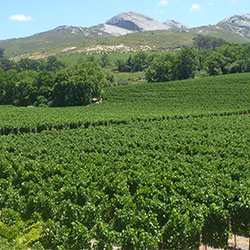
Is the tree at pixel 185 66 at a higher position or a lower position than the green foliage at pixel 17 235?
higher

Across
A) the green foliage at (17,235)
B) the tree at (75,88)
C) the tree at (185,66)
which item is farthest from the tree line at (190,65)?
the green foliage at (17,235)

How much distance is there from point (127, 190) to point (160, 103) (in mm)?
55082

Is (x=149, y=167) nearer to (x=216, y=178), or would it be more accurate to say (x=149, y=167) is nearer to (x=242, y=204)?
(x=216, y=178)

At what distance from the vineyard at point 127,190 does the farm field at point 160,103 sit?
14.6 meters

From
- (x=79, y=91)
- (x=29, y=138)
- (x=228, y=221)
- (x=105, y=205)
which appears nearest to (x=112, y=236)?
(x=105, y=205)

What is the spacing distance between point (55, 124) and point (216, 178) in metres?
31.3

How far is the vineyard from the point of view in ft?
36.0

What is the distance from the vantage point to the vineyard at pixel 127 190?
11.0m

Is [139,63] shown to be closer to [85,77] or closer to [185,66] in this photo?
[185,66]

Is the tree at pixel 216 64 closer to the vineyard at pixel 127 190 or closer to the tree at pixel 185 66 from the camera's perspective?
the tree at pixel 185 66

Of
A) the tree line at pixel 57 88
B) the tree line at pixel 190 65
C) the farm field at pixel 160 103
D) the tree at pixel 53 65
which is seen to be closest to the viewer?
the farm field at pixel 160 103

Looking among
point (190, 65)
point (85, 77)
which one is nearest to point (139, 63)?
point (190, 65)

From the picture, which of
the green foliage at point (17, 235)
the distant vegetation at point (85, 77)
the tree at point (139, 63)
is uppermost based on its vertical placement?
the tree at point (139, 63)

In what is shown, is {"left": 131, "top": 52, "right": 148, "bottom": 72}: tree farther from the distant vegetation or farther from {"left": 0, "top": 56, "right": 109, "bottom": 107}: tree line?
{"left": 0, "top": 56, "right": 109, "bottom": 107}: tree line
